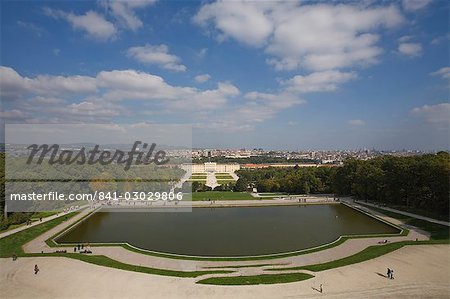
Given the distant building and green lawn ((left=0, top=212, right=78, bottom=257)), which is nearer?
green lawn ((left=0, top=212, right=78, bottom=257))

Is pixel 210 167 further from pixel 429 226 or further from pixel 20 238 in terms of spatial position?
pixel 20 238

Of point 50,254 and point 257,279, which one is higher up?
point 257,279

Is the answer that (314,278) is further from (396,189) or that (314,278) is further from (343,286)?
(396,189)

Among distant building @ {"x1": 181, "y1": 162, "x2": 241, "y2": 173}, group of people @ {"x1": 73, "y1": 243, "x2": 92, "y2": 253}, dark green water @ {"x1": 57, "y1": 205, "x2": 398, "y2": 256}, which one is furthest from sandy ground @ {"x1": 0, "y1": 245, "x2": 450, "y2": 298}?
distant building @ {"x1": 181, "y1": 162, "x2": 241, "y2": 173}

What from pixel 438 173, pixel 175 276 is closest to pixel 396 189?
pixel 438 173

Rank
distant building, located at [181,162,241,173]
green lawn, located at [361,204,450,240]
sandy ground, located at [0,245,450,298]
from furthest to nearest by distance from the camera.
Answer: distant building, located at [181,162,241,173]
green lawn, located at [361,204,450,240]
sandy ground, located at [0,245,450,298]

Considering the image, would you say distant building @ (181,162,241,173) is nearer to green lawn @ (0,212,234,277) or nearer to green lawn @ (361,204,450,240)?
green lawn @ (361,204,450,240)

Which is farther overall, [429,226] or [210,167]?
[210,167]

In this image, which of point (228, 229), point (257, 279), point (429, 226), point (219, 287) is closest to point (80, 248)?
point (228, 229)
